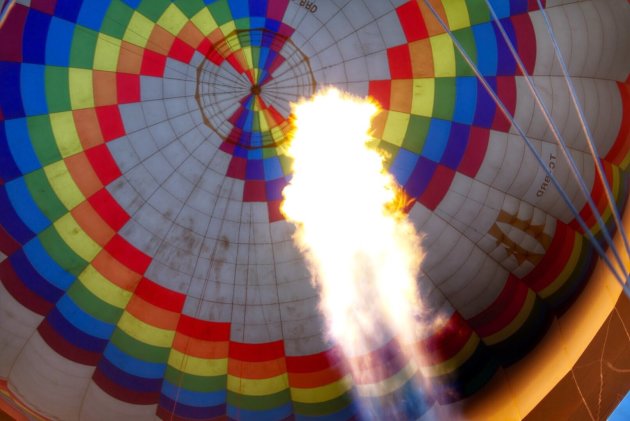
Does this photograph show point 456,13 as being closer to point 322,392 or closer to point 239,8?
point 239,8

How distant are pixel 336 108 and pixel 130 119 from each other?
5.59 feet

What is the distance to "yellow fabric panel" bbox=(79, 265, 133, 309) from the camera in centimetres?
508

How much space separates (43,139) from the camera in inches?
187

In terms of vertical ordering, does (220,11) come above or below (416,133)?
above

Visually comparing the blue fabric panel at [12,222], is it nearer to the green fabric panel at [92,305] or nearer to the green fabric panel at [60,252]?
the green fabric panel at [60,252]

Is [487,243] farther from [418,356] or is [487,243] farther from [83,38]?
[83,38]

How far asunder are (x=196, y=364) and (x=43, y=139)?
94.4 inches

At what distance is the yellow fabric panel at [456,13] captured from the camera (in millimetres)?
4645

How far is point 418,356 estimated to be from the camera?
5.32 meters

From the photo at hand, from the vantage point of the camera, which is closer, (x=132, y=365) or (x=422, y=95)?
(x=422, y=95)

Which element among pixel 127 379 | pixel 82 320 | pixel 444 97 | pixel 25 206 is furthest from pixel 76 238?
pixel 444 97

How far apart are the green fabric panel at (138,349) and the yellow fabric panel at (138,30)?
255 centimetres

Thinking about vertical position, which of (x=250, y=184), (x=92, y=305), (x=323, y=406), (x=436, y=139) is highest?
(x=436, y=139)

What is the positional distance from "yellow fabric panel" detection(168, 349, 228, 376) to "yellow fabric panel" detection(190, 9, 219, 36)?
2864 mm
